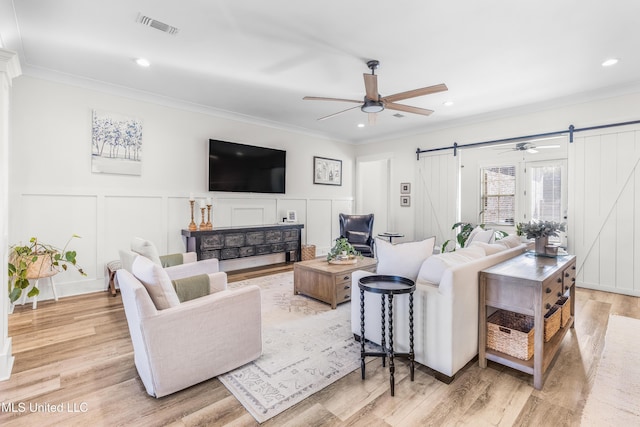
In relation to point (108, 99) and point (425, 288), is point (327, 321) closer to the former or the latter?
point (425, 288)

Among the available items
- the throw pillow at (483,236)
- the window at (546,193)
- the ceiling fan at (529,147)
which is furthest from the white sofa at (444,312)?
the window at (546,193)

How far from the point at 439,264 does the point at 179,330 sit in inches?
69.4

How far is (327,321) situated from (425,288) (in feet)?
4.18

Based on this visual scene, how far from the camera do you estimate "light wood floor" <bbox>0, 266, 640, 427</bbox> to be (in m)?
1.71

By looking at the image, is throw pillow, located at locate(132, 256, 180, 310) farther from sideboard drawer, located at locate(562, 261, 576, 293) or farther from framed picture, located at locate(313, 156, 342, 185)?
framed picture, located at locate(313, 156, 342, 185)

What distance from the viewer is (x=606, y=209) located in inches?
165

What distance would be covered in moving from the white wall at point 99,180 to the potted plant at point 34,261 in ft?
0.42

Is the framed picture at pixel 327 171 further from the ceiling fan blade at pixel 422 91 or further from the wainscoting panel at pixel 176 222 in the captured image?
the ceiling fan blade at pixel 422 91

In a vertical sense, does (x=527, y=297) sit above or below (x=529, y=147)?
below

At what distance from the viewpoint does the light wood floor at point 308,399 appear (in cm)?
171

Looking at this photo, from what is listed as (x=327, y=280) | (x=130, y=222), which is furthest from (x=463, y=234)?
(x=130, y=222)

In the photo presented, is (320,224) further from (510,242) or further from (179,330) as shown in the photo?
(179,330)

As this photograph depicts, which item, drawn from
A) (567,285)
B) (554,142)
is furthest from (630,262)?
(554,142)

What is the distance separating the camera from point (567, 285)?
2586mm
